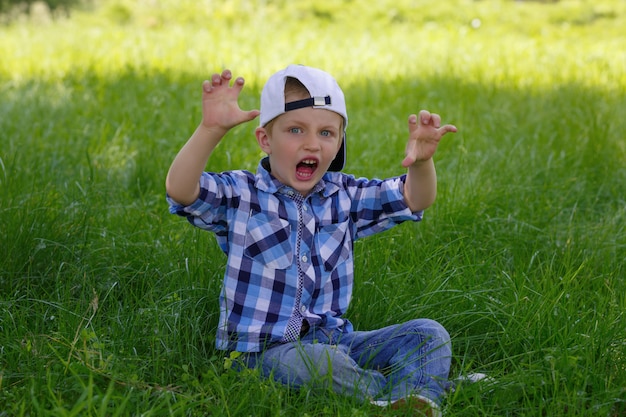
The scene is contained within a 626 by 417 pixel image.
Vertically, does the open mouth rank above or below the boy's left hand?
below

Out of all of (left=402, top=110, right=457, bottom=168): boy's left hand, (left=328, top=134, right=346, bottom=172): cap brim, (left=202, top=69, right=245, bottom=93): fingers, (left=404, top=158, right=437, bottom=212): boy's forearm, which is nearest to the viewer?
(left=202, top=69, right=245, bottom=93): fingers

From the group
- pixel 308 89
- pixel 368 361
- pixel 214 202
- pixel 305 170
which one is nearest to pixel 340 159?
pixel 305 170

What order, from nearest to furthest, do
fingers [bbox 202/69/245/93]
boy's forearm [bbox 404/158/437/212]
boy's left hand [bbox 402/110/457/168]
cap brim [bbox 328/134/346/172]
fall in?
1. fingers [bbox 202/69/245/93]
2. boy's left hand [bbox 402/110/457/168]
3. boy's forearm [bbox 404/158/437/212]
4. cap brim [bbox 328/134/346/172]

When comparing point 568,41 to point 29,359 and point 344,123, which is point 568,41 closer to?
point 344,123

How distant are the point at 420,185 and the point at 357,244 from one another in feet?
2.44

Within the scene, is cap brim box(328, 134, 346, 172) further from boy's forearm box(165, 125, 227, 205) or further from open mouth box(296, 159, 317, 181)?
boy's forearm box(165, 125, 227, 205)

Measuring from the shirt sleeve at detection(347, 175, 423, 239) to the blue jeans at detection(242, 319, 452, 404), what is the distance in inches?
12.2

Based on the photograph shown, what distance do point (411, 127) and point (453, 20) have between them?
28.4 feet

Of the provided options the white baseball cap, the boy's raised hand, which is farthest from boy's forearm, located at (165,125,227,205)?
the white baseball cap

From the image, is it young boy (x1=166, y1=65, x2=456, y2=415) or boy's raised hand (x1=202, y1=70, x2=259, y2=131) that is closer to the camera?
boy's raised hand (x1=202, y1=70, x2=259, y2=131)

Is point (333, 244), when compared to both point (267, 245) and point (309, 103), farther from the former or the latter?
point (309, 103)

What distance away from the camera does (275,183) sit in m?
2.42

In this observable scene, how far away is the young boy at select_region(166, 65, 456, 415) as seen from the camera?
2.28m

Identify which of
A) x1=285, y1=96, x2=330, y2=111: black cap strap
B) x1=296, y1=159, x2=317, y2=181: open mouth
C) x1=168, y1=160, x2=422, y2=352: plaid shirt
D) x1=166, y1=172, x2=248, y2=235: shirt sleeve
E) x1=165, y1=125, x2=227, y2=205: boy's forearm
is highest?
x1=285, y1=96, x2=330, y2=111: black cap strap
